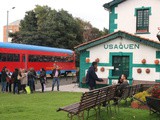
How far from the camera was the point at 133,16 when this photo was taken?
24.9 metres

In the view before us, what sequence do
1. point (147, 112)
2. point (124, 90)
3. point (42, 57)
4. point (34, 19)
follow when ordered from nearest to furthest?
1. point (147, 112)
2. point (124, 90)
3. point (42, 57)
4. point (34, 19)

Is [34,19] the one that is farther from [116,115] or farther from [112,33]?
[116,115]

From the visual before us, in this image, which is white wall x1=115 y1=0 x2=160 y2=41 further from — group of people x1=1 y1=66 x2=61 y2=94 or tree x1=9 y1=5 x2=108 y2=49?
tree x1=9 y1=5 x2=108 y2=49

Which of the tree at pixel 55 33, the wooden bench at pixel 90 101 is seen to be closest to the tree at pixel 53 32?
the tree at pixel 55 33

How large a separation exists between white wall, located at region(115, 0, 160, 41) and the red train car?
10811 mm

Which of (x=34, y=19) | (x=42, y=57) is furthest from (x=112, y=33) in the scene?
(x=34, y=19)

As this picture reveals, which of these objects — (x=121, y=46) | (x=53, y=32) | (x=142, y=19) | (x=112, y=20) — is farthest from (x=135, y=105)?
(x=53, y=32)

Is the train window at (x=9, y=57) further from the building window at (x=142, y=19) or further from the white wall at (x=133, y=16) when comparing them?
the building window at (x=142, y=19)

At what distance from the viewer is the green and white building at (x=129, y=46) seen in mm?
22875

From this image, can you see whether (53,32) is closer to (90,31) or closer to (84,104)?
(90,31)

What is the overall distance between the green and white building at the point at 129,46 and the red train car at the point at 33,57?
400 inches

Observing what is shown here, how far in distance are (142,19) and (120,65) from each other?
379 cm

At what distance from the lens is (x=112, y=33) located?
23.5m

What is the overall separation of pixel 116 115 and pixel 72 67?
34.1 m
